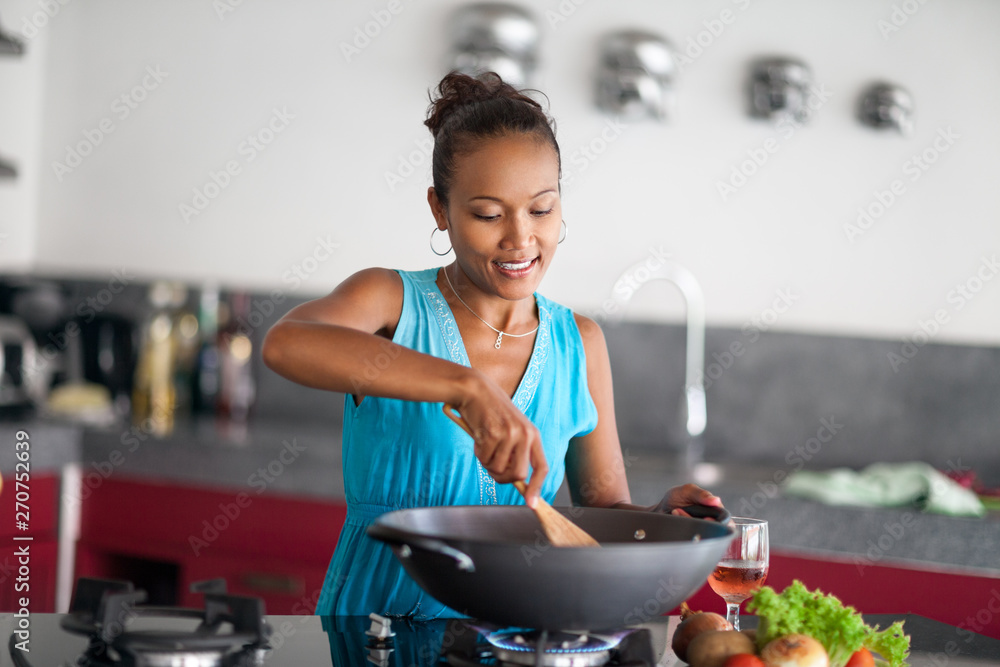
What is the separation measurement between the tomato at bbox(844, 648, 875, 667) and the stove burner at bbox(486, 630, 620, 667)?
0.22m

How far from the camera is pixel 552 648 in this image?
2.99 ft

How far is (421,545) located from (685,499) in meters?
0.40

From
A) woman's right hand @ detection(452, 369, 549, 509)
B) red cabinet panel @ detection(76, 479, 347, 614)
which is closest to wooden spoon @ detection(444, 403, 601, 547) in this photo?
woman's right hand @ detection(452, 369, 549, 509)

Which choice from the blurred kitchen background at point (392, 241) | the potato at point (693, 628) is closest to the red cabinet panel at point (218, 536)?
the blurred kitchen background at point (392, 241)

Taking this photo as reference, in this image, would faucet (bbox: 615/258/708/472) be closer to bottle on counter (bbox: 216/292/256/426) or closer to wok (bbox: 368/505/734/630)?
bottle on counter (bbox: 216/292/256/426)

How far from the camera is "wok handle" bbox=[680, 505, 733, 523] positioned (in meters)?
1.05

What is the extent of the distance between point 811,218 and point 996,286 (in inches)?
20.3

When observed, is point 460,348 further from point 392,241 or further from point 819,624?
point 392,241

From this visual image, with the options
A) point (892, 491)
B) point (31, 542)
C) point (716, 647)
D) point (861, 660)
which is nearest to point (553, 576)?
point (716, 647)

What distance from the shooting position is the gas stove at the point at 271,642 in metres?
0.90

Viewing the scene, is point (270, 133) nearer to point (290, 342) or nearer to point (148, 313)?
point (148, 313)

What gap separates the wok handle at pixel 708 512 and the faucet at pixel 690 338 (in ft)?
5.60

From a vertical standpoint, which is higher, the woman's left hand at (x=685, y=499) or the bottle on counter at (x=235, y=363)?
the bottle on counter at (x=235, y=363)

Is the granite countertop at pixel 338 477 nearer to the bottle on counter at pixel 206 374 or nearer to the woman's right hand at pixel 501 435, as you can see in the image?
the bottle on counter at pixel 206 374
